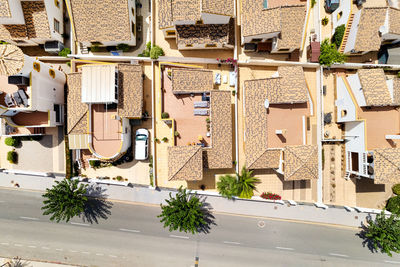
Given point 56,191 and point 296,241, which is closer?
point 56,191

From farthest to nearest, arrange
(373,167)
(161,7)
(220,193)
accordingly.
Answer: (220,193) < (161,7) < (373,167)

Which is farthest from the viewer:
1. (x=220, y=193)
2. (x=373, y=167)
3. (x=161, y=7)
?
(x=220, y=193)

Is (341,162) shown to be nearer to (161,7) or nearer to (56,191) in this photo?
(161,7)

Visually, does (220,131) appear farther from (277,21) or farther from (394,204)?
(394,204)

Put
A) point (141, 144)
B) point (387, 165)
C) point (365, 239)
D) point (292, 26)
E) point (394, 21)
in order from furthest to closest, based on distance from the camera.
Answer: point (365, 239) → point (141, 144) → point (292, 26) → point (394, 21) → point (387, 165)

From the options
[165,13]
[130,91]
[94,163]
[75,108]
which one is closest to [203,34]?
[165,13]

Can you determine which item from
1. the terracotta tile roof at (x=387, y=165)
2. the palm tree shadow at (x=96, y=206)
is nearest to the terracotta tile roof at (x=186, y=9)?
the palm tree shadow at (x=96, y=206)

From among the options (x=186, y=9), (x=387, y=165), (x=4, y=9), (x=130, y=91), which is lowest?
(x=387, y=165)

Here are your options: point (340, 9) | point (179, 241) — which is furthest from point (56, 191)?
point (340, 9)
